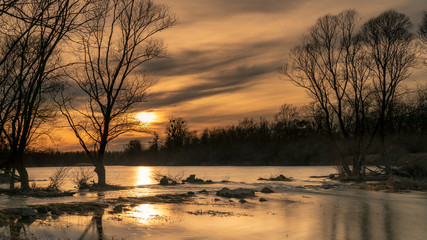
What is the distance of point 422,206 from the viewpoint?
22953mm

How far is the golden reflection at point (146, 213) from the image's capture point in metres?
17.2

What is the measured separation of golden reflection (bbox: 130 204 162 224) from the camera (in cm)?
1720

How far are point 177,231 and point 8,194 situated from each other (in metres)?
17.8

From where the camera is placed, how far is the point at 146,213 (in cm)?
1909

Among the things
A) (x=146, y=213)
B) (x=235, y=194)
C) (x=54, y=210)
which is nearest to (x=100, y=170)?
(x=235, y=194)

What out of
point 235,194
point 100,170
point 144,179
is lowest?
point 144,179

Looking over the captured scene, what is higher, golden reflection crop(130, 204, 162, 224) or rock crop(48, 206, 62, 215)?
rock crop(48, 206, 62, 215)

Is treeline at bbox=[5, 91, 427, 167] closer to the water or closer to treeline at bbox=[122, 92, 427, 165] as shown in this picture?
treeline at bbox=[122, 92, 427, 165]

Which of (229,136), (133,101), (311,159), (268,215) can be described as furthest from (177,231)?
(229,136)

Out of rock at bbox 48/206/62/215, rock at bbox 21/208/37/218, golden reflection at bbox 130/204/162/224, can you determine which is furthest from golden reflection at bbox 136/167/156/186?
rock at bbox 21/208/37/218

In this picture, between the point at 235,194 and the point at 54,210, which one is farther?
the point at 235,194

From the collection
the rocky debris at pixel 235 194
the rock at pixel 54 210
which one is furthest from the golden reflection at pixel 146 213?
the rocky debris at pixel 235 194

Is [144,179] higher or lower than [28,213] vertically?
lower

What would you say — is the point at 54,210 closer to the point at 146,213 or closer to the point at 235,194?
the point at 146,213
